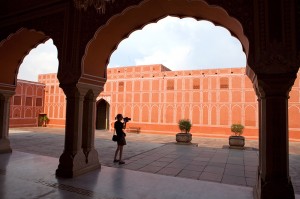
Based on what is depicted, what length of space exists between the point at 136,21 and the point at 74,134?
3.17 metres

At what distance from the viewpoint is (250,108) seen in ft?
58.8

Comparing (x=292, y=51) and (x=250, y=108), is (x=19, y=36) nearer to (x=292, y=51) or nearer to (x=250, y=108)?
(x=292, y=51)

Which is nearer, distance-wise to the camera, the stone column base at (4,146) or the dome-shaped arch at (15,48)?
the dome-shaped arch at (15,48)

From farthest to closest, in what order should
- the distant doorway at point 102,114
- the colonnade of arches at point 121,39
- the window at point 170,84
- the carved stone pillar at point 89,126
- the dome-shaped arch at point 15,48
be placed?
the distant doorway at point 102,114, the window at point 170,84, the dome-shaped arch at point 15,48, the carved stone pillar at point 89,126, the colonnade of arches at point 121,39

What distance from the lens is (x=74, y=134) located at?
5328 mm

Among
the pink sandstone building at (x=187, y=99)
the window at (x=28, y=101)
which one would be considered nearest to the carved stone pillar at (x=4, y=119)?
the pink sandstone building at (x=187, y=99)

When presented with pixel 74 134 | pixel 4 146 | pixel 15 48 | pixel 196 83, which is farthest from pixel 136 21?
pixel 196 83

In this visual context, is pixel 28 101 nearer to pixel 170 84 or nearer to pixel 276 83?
pixel 170 84

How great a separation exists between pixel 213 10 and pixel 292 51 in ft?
5.98

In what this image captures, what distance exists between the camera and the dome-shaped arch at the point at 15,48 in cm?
670

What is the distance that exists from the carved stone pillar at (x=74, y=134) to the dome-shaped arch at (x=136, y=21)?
23.6 inches

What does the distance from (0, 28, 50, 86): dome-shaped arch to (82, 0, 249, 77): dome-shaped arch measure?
216 cm

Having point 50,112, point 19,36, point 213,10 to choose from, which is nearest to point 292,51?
point 213,10

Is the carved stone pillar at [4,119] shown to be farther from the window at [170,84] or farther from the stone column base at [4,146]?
the window at [170,84]
